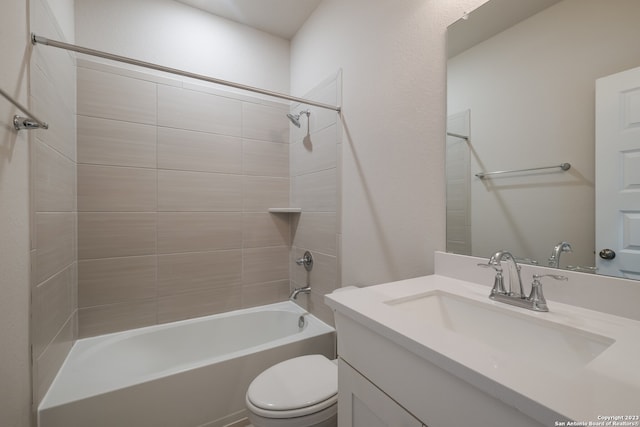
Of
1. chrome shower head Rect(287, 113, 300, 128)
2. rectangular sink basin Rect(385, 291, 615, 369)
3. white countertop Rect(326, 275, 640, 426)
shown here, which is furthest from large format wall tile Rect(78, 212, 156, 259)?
rectangular sink basin Rect(385, 291, 615, 369)

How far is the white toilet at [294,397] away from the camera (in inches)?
39.1

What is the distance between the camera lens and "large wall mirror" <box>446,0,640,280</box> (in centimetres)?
72

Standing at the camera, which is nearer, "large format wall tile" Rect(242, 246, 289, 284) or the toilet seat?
the toilet seat

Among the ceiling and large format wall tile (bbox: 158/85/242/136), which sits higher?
the ceiling

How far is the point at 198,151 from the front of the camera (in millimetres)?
1933

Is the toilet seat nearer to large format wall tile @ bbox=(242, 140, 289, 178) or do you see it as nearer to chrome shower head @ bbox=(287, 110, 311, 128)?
large format wall tile @ bbox=(242, 140, 289, 178)

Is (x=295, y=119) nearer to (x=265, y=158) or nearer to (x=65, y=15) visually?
(x=265, y=158)

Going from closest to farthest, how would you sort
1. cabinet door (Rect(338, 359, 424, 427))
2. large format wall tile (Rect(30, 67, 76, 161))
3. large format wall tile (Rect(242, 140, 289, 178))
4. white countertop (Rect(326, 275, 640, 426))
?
1. white countertop (Rect(326, 275, 640, 426))
2. cabinet door (Rect(338, 359, 424, 427))
3. large format wall tile (Rect(30, 67, 76, 161))
4. large format wall tile (Rect(242, 140, 289, 178))

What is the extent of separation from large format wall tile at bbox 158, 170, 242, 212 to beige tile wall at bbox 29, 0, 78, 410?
48cm

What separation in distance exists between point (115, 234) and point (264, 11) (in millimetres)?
1892

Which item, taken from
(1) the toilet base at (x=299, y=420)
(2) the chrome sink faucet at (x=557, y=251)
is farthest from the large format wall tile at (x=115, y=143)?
(2) the chrome sink faucet at (x=557, y=251)

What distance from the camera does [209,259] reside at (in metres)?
1.99

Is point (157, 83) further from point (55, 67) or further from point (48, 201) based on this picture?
point (48, 201)

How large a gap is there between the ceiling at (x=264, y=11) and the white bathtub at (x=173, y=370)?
2.28 metres
